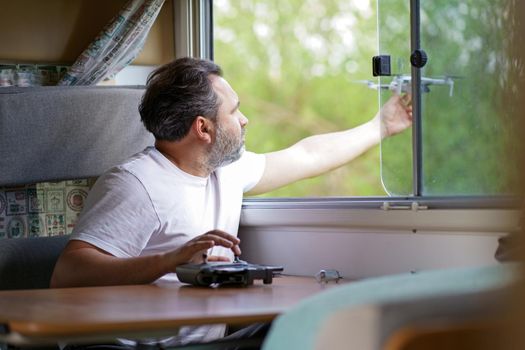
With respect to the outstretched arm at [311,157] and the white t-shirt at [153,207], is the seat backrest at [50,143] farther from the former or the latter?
the outstretched arm at [311,157]

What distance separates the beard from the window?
15.6 inches

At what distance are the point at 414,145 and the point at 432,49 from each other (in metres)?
0.27

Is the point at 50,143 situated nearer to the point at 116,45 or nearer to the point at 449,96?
the point at 116,45

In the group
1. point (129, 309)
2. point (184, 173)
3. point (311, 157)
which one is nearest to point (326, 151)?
point (311, 157)

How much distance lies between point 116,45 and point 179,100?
517 mm

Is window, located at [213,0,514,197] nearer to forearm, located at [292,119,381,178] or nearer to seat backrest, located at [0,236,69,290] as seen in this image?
forearm, located at [292,119,381,178]

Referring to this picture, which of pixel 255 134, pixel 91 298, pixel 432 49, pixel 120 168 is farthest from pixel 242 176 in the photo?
pixel 255 134

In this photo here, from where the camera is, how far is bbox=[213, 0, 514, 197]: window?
6.93ft

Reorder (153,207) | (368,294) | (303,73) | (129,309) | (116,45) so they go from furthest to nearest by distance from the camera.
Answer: (303,73)
(116,45)
(153,207)
(129,309)
(368,294)

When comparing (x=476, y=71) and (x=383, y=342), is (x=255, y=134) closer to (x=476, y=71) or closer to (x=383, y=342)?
(x=476, y=71)

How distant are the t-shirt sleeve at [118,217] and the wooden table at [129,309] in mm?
326

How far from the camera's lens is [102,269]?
85.6 inches

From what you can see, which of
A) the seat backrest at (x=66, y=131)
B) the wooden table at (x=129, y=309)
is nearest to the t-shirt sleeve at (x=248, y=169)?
the seat backrest at (x=66, y=131)

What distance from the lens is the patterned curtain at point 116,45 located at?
2920mm
